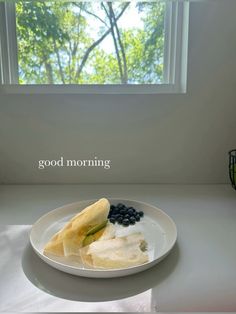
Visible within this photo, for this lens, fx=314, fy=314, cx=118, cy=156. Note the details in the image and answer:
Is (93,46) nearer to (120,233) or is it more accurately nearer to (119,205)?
(119,205)

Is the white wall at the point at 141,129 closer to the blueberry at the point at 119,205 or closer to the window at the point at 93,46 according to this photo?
the window at the point at 93,46

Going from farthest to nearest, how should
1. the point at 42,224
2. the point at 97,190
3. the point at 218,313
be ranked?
the point at 97,190
the point at 42,224
the point at 218,313

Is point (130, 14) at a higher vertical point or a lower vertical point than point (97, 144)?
higher

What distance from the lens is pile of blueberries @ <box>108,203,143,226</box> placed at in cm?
89

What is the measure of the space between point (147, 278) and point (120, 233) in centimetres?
18

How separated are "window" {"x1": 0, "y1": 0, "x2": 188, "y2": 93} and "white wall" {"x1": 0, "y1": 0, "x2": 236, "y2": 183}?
76 mm

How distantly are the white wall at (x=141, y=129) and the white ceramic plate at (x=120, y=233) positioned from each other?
271mm

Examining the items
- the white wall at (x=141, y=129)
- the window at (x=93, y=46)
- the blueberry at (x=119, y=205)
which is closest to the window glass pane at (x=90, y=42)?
the window at (x=93, y=46)

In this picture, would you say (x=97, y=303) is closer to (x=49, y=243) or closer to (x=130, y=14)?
(x=49, y=243)

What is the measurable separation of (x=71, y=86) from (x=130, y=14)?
34cm

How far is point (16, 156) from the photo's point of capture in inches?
46.8

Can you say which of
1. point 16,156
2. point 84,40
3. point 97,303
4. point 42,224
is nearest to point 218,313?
point 97,303

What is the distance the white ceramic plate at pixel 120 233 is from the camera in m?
0.66

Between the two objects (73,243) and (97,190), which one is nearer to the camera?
(73,243)
